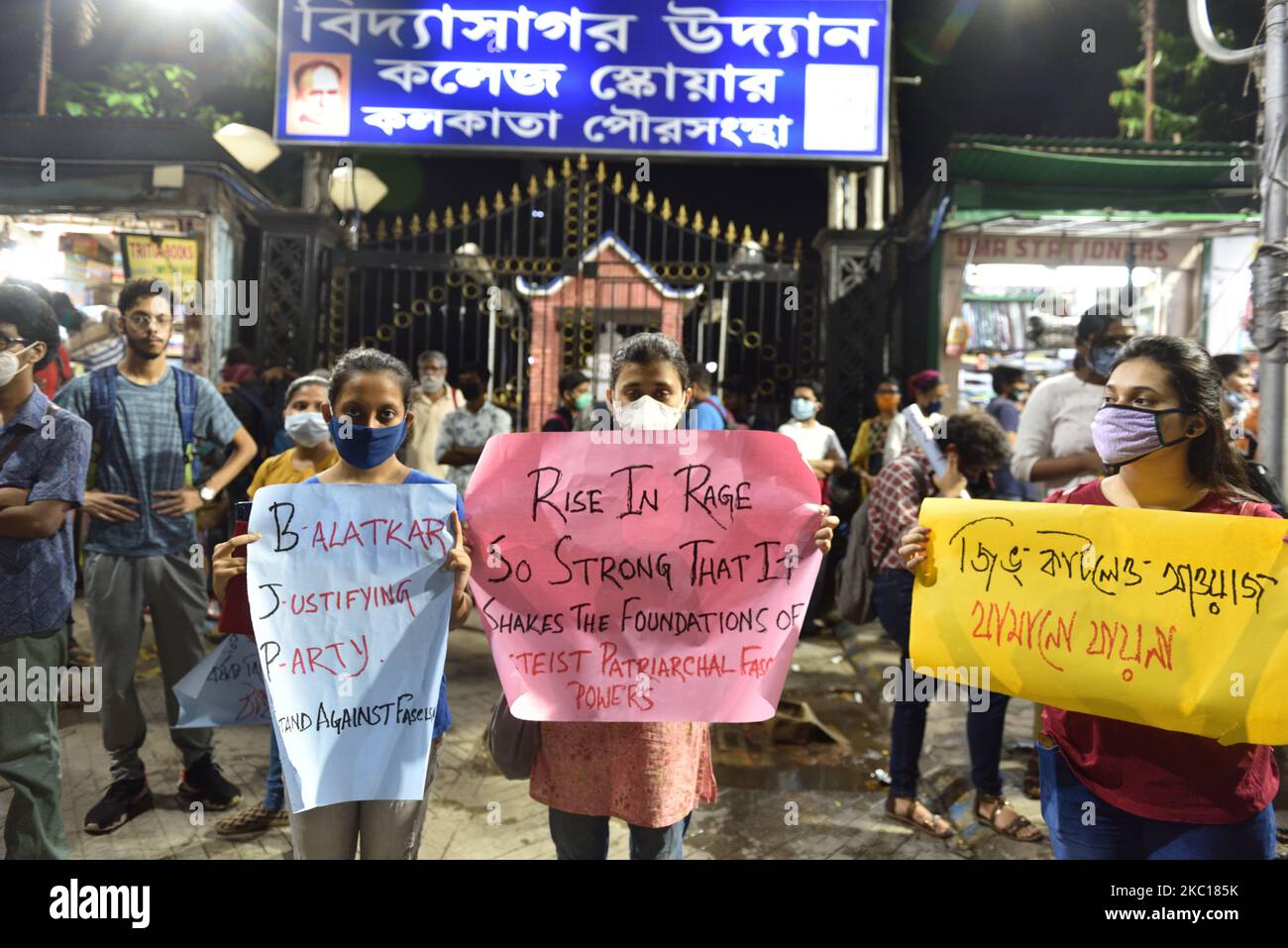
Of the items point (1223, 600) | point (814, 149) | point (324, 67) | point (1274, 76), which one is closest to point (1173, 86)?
point (814, 149)

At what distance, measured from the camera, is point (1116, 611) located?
85.5 inches

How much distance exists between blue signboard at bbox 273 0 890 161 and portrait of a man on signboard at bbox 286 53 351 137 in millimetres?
12

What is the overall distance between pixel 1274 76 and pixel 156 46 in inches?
533

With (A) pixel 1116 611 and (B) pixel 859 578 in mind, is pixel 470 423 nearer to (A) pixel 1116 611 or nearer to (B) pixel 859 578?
(B) pixel 859 578

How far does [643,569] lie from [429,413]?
5.17 meters

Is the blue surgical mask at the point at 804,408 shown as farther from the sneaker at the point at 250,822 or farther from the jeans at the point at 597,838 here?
the jeans at the point at 597,838

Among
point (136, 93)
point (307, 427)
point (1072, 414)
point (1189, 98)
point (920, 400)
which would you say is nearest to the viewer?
point (307, 427)

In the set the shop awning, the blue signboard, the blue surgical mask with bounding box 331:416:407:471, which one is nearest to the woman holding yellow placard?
the blue surgical mask with bounding box 331:416:407:471

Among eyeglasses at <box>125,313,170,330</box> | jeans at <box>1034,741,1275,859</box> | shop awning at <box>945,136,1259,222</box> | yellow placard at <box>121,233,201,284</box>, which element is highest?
shop awning at <box>945,136,1259,222</box>

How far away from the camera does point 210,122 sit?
40.3ft

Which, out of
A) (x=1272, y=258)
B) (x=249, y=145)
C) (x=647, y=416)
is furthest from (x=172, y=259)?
(x=1272, y=258)

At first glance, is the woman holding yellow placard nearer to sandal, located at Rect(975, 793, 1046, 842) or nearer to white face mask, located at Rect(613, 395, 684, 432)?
white face mask, located at Rect(613, 395, 684, 432)

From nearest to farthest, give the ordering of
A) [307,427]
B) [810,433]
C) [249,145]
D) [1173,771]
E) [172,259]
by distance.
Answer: [1173,771]
[307,427]
[810,433]
[172,259]
[249,145]

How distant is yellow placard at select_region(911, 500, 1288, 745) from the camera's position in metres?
2.03
